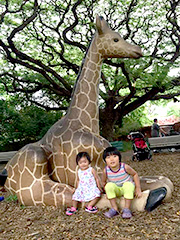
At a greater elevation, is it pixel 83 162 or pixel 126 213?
pixel 83 162

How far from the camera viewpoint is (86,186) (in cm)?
324

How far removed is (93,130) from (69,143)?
16.8 inches

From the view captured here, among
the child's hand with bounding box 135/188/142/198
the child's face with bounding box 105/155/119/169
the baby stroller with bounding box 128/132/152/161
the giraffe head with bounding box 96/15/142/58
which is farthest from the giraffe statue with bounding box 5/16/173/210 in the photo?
the baby stroller with bounding box 128/132/152/161

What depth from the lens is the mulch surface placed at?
2.52 meters

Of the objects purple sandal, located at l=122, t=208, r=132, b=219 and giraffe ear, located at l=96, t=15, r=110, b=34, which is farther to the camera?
giraffe ear, located at l=96, t=15, r=110, b=34

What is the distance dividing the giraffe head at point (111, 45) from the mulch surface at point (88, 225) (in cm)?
212

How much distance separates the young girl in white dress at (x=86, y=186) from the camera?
3.22 m

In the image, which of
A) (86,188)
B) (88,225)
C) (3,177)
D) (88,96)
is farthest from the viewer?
(3,177)

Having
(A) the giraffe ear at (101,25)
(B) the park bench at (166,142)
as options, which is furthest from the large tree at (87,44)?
(A) the giraffe ear at (101,25)

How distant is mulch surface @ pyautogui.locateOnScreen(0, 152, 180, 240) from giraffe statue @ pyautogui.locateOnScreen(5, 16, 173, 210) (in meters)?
0.25

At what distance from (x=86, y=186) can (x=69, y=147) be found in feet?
1.98

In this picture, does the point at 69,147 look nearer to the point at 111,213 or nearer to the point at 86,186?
the point at 86,186

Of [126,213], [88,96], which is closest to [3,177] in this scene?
[88,96]

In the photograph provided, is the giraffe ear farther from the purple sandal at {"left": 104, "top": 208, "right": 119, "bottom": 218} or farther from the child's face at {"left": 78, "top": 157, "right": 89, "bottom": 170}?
the purple sandal at {"left": 104, "top": 208, "right": 119, "bottom": 218}
